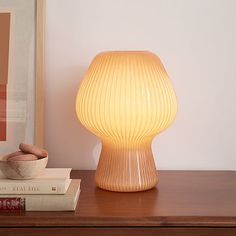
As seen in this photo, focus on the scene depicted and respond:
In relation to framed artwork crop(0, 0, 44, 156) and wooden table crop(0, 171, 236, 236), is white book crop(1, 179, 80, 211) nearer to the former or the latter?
wooden table crop(0, 171, 236, 236)

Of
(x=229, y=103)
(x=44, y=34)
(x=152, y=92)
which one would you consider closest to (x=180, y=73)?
(x=229, y=103)

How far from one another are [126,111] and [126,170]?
0.14 m

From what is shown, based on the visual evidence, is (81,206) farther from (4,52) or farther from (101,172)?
(4,52)

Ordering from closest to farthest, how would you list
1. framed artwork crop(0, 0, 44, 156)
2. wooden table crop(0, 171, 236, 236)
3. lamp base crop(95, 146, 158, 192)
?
wooden table crop(0, 171, 236, 236), lamp base crop(95, 146, 158, 192), framed artwork crop(0, 0, 44, 156)

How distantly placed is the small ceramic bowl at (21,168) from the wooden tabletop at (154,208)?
80 millimetres

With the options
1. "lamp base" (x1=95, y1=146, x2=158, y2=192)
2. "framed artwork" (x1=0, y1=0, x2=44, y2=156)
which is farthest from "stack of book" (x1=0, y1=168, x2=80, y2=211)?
"framed artwork" (x1=0, y1=0, x2=44, y2=156)

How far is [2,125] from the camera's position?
0.99m

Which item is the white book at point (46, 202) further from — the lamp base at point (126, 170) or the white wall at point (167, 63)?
the white wall at point (167, 63)

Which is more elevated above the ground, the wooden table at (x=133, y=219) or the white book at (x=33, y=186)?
the white book at (x=33, y=186)

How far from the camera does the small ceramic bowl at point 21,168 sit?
2.36ft

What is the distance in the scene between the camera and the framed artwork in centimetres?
98

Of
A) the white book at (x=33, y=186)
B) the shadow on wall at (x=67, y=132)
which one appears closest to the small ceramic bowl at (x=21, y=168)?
the white book at (x=33, y=186)

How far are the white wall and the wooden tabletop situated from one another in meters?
0.16

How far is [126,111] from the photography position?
2.54ft
